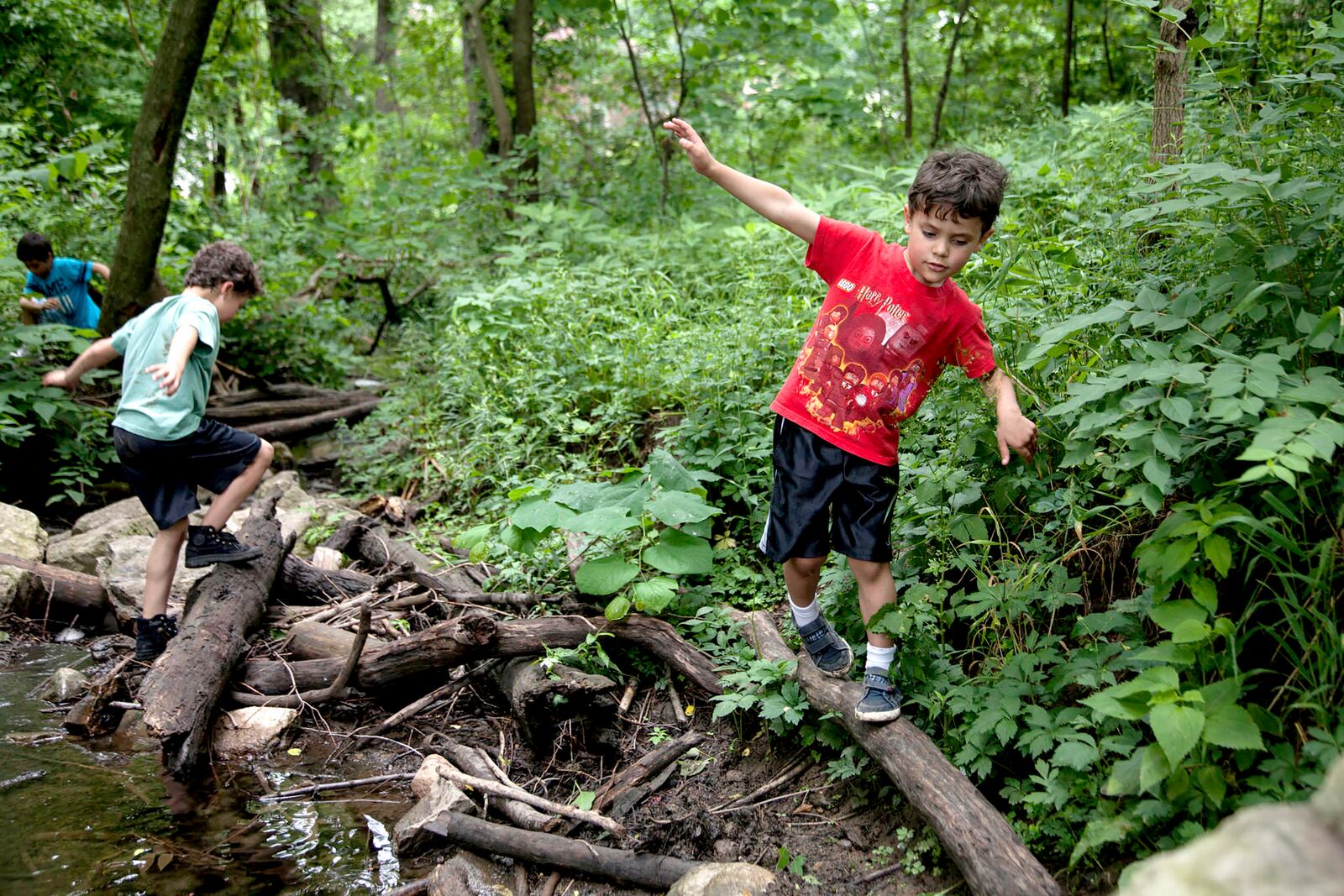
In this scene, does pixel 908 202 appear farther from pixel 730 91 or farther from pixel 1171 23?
pixel 730 91

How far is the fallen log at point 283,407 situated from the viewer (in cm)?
737

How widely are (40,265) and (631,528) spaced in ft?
17.9

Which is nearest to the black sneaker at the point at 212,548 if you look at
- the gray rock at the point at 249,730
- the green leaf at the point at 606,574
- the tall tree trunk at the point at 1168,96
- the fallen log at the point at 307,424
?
the gray rock at the point at 249,730

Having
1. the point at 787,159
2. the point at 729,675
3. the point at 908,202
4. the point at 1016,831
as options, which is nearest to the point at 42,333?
the point at 729,675

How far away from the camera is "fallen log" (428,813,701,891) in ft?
9.29

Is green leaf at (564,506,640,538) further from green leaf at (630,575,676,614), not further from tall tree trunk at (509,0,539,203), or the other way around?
tall tree trunk at (509,0,539,203)

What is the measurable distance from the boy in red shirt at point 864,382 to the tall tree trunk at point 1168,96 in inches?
55.5

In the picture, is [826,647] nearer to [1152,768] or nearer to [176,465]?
[1152,768]

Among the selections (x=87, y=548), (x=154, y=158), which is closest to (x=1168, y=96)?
(x=87, y=548)

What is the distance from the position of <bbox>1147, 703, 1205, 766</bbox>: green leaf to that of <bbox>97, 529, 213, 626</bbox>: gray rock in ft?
14.5

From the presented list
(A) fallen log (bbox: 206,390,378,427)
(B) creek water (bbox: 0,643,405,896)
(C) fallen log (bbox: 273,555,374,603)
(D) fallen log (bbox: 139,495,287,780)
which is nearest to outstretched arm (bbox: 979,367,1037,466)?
(B) creek water (bbox: 0,643,405,896)

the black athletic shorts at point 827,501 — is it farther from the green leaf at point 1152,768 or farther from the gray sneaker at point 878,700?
the green leaf at point 1152,768

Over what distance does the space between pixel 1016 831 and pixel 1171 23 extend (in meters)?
3.28

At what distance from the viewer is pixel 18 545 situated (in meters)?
5.36
